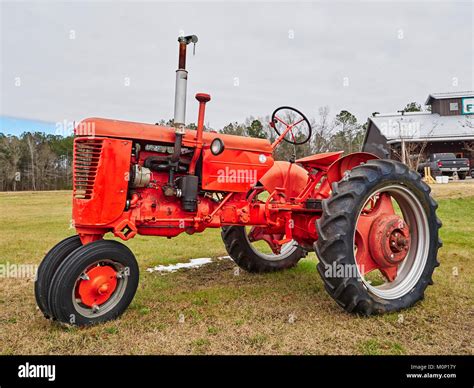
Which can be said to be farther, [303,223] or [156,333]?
[303,223]

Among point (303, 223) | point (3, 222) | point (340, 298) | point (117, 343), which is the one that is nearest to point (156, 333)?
point (117, 343)

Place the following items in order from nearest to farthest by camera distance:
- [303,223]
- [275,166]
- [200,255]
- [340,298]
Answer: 1. [340,298]
2. [303,223]
3. [275,166]
4. [200,255]

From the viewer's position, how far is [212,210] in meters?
4.47

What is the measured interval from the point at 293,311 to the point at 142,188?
191 centimetres

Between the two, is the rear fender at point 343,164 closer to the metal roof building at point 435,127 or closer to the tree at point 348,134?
the metal roof building at point 435,127

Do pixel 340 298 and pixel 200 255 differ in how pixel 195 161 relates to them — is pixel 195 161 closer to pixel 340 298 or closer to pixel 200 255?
pixel 340 298

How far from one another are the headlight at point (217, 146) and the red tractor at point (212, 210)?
0.4 inches

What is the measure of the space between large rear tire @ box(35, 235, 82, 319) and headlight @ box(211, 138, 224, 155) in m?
1.61

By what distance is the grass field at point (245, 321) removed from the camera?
323 centimetres

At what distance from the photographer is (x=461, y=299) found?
14.4ft

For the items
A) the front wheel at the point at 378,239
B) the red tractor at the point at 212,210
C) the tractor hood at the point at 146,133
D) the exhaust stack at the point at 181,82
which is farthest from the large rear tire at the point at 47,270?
the front wheel at the point at 378,239

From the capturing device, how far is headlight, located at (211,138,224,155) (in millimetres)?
4162

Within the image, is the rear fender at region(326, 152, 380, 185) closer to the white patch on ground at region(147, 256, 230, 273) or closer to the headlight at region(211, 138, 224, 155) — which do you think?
the headlight at region(211, 138, 224, 155)

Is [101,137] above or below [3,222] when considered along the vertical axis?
above
